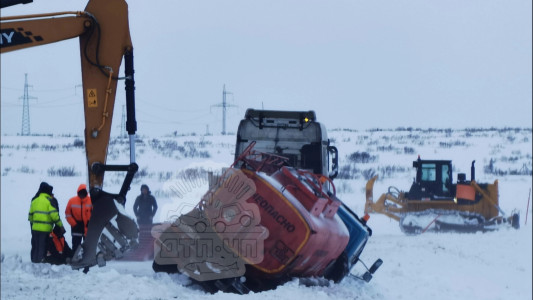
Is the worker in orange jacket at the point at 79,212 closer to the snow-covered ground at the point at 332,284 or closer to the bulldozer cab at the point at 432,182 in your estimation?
the snow-covered ground at the point at 332,284

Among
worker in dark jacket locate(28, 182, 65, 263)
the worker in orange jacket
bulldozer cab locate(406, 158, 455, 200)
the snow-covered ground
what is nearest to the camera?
the snow-covered ground

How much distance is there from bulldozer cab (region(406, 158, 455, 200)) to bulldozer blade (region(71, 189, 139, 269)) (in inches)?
782

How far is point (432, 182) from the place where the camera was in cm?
2980

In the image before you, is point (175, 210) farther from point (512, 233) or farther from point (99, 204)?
point (512, 233)

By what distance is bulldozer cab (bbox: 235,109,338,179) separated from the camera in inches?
687

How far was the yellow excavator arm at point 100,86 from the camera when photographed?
10.4 metres

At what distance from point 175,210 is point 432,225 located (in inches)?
690

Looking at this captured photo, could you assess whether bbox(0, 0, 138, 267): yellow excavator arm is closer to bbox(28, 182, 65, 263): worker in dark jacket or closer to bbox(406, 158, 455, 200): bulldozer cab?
bbox(28, 182, 65, 263): worker in dark jacket

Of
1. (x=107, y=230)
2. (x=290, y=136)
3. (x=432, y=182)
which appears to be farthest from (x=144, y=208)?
(x=432, y=182)

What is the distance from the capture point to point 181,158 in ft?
165

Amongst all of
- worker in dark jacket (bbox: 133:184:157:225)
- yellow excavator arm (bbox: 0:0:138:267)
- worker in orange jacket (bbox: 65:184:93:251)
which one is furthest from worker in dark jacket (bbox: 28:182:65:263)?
worker in dark jacket (bbox: 133:184:157:225)

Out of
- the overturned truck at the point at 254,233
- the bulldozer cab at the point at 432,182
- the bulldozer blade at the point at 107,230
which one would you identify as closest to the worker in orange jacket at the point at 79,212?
the overturned truck at the point at 254,233

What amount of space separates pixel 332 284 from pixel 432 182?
16860mm

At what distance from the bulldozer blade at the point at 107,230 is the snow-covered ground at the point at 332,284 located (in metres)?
0.84
